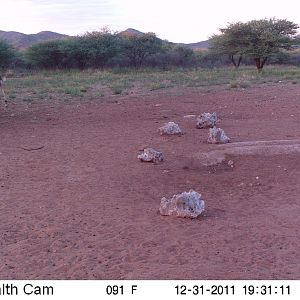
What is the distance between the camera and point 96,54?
4431 cm

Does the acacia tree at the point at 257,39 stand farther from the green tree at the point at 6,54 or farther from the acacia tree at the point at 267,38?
the green tree at the point at 6,54

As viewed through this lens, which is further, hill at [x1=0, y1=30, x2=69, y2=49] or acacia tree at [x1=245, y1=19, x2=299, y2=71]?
hill at [x1=0, y1=30, x2=69, y2=49]

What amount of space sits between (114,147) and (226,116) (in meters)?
4.58

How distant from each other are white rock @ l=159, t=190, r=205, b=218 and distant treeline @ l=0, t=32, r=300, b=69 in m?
36.4

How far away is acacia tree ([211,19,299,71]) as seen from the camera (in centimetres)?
3900

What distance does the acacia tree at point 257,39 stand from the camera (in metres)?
39.0

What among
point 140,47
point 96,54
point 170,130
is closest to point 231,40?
point 140,47

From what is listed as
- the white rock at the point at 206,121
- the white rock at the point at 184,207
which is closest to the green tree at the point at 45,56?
the white rock at the point at 206,121

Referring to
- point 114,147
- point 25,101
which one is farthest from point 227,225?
point 25,101

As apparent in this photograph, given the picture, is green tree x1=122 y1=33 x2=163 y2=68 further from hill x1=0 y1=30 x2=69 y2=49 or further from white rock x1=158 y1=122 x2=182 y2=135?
hill x1=0 y1=30 x2=69 y2=49

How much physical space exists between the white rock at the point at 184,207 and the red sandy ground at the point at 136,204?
0.11m

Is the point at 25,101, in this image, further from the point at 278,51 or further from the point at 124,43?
the point at 124,43

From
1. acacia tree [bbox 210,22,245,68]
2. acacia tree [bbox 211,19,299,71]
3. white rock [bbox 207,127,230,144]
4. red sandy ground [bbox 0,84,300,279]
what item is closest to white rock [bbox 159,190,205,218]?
red sandy ground [bbox 0,84,300,279]

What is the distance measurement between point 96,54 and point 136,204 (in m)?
38.3
